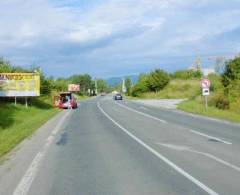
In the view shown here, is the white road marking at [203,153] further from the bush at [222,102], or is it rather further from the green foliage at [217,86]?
the green foliage at [217,86]

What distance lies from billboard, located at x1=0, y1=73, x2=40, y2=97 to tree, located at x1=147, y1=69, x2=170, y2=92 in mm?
65409

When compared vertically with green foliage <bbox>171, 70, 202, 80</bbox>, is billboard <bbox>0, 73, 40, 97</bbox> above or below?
below

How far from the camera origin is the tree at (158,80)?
116m

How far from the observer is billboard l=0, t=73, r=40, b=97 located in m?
51.9

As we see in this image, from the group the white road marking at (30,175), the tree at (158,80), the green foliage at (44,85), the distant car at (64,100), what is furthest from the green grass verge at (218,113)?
the tree at (158,80)

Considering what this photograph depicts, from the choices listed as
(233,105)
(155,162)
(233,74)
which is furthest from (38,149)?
(233,74)

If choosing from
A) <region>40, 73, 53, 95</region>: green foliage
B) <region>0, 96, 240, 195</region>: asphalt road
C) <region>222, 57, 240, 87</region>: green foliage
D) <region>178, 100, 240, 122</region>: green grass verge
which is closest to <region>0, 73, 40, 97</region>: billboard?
<region>40, 73, 53, 95</region>: green foliage

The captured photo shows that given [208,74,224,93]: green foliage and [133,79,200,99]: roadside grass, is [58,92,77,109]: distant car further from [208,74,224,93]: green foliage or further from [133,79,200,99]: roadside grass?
[133,79,200,99]: roadside grass

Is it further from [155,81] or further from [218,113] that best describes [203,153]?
[155,81]

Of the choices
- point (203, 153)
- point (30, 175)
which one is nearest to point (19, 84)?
point (203, 153)

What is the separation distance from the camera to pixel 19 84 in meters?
52.3

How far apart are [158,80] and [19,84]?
220 ft

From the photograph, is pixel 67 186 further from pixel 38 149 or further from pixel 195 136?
pixel 195 136

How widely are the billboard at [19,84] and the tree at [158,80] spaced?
65409mm
